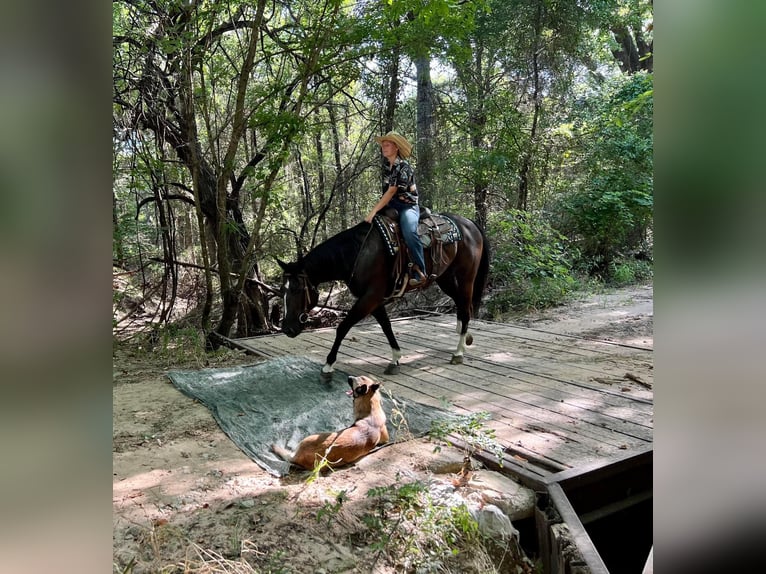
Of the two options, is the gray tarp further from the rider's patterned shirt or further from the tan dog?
the rider's patterned shirt

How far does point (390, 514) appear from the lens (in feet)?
7.50

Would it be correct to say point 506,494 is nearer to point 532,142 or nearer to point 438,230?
point 438,230

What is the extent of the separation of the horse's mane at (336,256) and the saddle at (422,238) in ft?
0.60

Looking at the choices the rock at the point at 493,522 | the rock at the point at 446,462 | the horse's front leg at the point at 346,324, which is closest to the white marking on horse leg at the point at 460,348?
the horse's front leg at the point at 346,324

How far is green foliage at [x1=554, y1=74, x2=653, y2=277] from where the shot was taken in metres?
9.55

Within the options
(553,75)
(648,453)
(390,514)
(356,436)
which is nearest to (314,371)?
(356,436)

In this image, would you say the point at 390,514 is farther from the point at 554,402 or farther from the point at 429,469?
the point at 554,402

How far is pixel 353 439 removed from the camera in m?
2.80

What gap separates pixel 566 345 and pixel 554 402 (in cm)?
194

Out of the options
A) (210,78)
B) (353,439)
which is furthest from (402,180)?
(210,78)

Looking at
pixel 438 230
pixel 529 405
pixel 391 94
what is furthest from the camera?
pixel 391 94

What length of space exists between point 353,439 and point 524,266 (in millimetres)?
6519

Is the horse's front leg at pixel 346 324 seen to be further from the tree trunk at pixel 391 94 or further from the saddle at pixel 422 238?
the tree trunk at pixel 391 94
